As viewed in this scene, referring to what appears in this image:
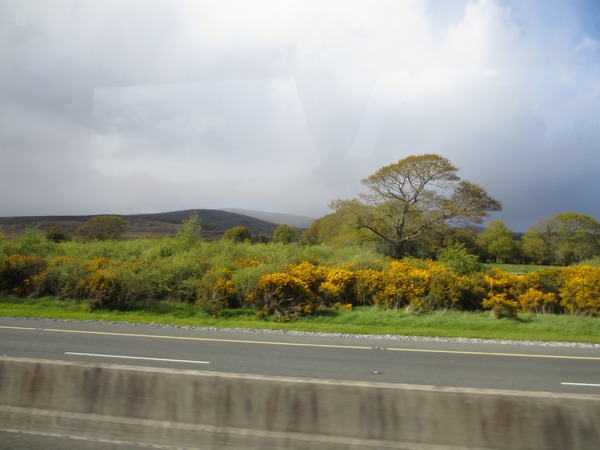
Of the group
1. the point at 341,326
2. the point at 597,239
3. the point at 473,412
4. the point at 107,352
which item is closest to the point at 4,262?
the point at 107,352

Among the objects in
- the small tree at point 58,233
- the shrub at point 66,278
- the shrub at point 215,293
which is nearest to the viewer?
the shrub at point 215,293

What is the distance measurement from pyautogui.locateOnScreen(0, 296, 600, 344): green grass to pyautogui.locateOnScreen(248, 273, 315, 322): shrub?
20.5 inches

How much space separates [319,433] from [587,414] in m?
2.35

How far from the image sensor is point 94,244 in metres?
33.5

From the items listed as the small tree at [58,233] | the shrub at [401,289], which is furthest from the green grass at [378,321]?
the small tree at [58,233]

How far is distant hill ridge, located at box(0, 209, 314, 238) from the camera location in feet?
137

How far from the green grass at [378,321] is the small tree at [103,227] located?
31773 millimetres

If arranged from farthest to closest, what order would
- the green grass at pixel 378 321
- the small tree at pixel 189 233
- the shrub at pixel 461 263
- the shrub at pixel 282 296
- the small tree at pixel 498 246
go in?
the small tree at pixel 498 246 → the small tree at pixel 189 233 → the shrub at pixel 461 263 → the shrub at pixel 282 296 → the green grass at pixel 378 321

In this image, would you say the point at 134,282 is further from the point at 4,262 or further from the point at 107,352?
the point at 107,352

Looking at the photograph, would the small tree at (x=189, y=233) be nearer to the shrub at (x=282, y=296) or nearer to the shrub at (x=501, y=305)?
the shrub at (x=282, y=296)

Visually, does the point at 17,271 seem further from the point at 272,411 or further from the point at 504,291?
the point at 272,411

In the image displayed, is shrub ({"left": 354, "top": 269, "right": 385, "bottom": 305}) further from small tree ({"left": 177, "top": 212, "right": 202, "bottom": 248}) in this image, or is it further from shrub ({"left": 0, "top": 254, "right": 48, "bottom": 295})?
shrub ({"left": 0, "top": 254, "right": 48, "bottom": 295})

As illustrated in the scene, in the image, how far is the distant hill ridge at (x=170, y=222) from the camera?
41625 millimetres

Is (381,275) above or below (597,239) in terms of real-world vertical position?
below
